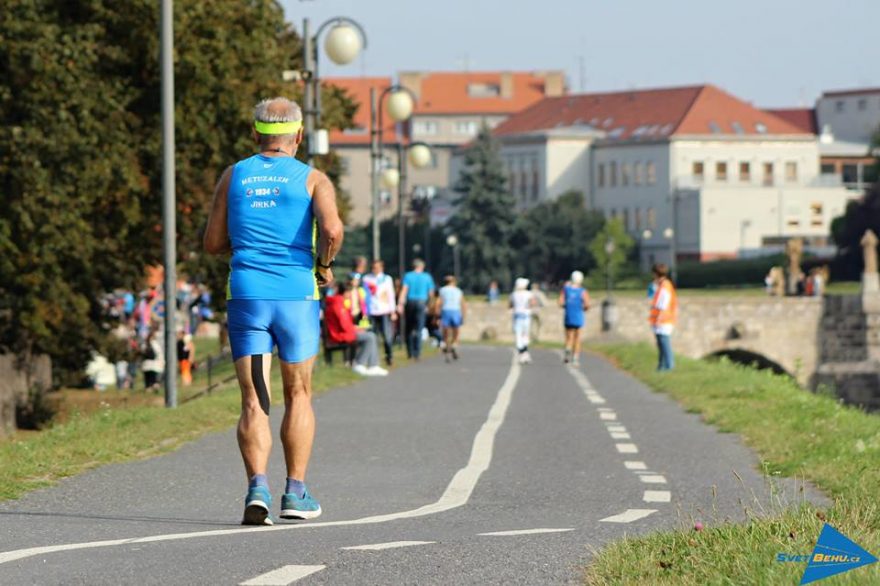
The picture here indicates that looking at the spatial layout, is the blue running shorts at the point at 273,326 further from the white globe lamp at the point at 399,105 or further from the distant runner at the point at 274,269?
the white globe lamp at the point at 399,105

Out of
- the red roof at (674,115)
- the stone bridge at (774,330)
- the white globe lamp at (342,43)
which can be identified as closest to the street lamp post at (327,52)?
the white globe lamp at (342,43)

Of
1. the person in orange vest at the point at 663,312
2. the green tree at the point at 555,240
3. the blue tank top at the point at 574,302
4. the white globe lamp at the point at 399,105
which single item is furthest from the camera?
the green tree at the point at 555,240

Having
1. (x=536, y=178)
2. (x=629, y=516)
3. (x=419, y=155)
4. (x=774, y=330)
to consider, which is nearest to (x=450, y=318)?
(x=419, y=155)

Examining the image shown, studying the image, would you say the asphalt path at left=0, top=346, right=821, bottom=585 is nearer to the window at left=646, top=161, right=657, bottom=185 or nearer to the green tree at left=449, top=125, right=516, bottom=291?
the green tree at left=449, top=125, right=516, bottom=291

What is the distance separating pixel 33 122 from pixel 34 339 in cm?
350

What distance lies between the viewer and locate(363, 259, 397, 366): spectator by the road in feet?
121

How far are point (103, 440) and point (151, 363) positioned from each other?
70.0 ft

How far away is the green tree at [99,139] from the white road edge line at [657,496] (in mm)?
19045

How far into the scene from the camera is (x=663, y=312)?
3362 cm

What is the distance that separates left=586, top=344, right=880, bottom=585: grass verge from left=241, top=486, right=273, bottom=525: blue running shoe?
1786mm

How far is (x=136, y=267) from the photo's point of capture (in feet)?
120

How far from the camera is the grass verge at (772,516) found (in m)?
8.11

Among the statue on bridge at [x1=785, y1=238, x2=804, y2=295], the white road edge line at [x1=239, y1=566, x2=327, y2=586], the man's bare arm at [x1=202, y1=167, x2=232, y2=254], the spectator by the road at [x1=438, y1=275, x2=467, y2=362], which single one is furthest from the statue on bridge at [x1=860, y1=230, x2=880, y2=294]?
the white road edge line at [x1=239, y1=566, x2=327, y2=586]

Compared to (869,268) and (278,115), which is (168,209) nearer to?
(278,115)
